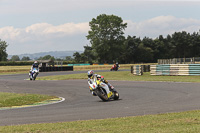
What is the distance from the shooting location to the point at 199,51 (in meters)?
122

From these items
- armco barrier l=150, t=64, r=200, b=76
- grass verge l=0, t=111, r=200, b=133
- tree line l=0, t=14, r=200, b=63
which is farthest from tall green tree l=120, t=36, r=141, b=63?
grass verge l=0, t=111, r=200, b=133

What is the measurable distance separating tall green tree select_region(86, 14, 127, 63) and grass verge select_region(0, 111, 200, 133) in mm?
85111

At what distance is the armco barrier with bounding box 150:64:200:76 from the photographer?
3446 cm

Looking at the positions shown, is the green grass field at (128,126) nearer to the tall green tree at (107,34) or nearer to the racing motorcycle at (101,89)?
the racing motorcycle at (101,89)

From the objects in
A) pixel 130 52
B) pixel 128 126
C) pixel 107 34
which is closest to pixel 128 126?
pixel 128 126

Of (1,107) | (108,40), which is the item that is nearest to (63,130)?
(1,107)

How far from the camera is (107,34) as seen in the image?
96.5 m

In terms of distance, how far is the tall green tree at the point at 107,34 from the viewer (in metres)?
95.1

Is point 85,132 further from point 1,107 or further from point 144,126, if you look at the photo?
point 1,107

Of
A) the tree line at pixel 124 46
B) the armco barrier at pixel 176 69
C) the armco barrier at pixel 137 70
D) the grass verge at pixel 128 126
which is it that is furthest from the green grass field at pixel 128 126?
the tree line at pixel 124 46

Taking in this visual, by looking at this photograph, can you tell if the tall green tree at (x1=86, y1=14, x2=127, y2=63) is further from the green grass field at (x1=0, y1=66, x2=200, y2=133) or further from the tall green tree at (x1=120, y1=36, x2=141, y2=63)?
the green grass field at (x1=0, y1=66, x2=200, y2=133)

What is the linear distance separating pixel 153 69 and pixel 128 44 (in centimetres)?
8172

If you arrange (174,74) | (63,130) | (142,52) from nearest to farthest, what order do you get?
(63,130) → (174,74) → (142,52)

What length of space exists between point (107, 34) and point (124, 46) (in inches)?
247
